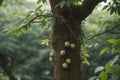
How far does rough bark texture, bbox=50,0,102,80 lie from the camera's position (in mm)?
2650

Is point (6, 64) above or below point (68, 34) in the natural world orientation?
below

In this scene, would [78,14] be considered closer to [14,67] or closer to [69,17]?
[69,17]

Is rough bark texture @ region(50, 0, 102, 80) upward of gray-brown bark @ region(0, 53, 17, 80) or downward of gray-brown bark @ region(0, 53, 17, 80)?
upward

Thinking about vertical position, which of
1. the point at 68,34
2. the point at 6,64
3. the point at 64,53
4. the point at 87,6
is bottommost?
the point at 6,64

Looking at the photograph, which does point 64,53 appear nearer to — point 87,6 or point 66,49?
point 66,49

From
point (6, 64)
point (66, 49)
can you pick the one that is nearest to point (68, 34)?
point (66, 49)

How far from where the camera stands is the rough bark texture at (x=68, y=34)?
265cm

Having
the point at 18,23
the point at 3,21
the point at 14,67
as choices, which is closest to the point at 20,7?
the point at 3,21

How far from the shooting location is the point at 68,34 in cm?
271

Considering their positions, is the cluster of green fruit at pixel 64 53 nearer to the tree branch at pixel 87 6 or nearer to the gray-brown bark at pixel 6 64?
the tree branch at pixel 87 6

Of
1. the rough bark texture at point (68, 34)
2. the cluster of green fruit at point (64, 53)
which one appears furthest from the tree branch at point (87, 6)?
the cluster of green fruit at point (64, 53)

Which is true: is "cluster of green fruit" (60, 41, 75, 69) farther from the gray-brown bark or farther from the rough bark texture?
the gray-brown bark

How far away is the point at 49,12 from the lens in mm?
2822

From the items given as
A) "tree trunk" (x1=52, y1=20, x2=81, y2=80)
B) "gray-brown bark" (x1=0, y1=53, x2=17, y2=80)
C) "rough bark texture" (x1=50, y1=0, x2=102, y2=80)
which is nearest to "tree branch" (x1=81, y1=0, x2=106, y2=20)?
"rough bark texture" (x1=50, y1=0, x2=102, y2=80)
